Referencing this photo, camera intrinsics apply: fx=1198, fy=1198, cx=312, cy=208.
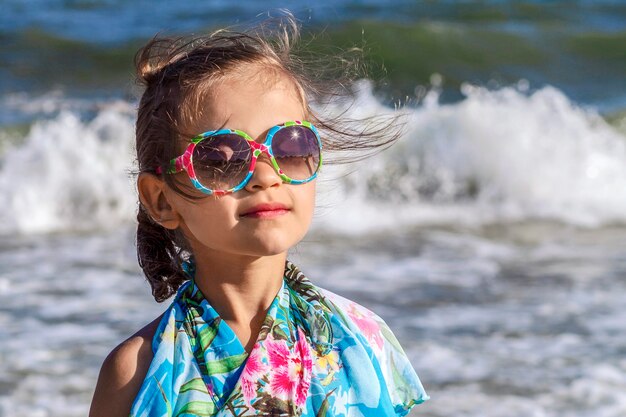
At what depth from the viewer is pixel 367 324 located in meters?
1.98

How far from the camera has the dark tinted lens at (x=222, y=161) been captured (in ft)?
5.87

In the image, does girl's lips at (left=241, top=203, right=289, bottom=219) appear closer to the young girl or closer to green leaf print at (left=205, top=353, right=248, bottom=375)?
the young girl

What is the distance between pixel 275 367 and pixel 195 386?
0.42 feet

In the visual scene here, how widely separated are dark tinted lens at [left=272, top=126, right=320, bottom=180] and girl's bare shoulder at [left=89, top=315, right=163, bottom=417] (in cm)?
35

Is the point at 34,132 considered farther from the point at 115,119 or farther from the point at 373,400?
the point at 373,400

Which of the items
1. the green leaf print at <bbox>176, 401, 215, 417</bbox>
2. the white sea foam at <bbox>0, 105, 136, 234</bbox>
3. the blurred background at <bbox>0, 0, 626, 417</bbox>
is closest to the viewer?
the green leaf print at <bbox>176, 401, 215, 417</bbox>

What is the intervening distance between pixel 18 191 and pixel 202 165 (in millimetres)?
5228

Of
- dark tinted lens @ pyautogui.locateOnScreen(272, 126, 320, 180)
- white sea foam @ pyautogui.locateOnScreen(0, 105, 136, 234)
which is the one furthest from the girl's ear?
white sea foam @ pyautogui.locateOnScreen(0, 105, 136, 234)

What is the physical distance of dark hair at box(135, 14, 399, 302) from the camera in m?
1.86

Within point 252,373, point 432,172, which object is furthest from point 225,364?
point 432,172

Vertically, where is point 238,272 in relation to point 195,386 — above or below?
above

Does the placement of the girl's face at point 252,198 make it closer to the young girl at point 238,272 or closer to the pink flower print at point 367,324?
the young girl at point 238,272

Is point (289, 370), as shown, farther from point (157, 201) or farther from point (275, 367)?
point (157, 201)

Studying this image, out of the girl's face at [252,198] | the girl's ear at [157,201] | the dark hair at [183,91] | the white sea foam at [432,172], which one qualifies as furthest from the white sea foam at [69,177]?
the girl's face at [252,198]
